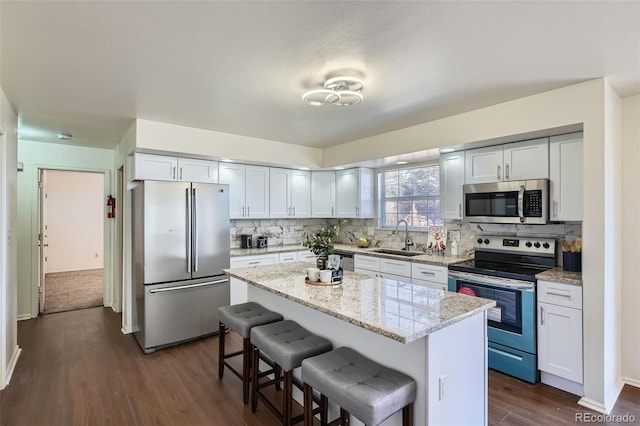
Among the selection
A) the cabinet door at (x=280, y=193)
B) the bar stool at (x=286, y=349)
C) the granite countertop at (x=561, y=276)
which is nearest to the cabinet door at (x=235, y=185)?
the cabinet door at (x=280, y=193)

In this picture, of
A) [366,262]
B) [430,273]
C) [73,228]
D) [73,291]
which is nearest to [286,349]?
[430,273]

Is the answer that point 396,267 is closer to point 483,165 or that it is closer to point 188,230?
point 483,165

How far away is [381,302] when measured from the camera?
202 cm

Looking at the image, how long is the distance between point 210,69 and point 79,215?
7.71 metres

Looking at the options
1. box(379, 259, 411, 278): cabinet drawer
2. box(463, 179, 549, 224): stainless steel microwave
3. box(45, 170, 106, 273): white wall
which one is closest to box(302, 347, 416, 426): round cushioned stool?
box(379, 259, 411, 278): cabinet drawer

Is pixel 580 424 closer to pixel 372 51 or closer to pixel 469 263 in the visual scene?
pixel 469 263

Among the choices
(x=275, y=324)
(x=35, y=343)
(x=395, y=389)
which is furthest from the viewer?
(x=35, y=343)

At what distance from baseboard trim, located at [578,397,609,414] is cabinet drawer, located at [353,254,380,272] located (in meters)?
2.24

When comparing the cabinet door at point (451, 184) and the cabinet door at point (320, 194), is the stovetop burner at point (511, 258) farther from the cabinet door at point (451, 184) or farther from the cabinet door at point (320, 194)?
the cabinet door at point (320, 194)

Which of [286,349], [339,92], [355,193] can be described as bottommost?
[286,349]

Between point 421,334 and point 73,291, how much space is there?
683cm

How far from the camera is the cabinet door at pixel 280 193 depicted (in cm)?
489

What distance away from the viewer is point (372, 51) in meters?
2.06

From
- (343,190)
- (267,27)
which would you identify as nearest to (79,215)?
(343,190)
